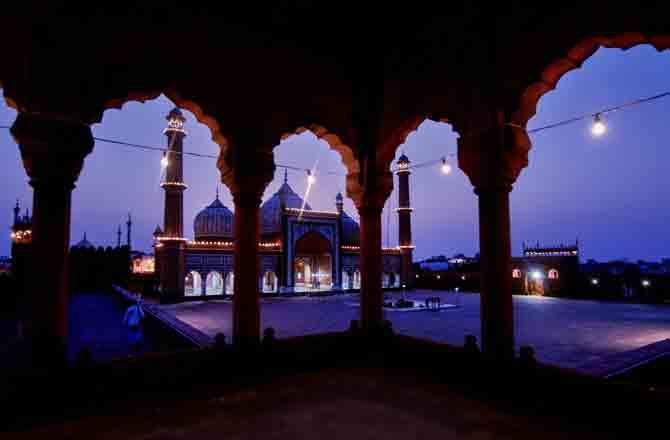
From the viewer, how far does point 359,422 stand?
308 centimetres

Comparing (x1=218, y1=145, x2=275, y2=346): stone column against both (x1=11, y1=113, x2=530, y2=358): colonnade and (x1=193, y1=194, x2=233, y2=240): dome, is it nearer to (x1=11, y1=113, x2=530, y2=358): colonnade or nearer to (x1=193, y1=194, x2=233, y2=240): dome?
(x1=11, y1=113, x2=530, y2=358): colonnade

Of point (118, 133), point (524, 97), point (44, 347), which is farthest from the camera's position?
point (118, 133)

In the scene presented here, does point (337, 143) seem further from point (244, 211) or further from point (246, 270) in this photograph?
point (246, 270)

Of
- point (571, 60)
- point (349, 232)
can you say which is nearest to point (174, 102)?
point (571, 60)

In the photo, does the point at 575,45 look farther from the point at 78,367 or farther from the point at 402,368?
the point at 78,367

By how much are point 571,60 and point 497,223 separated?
1580 millimetres

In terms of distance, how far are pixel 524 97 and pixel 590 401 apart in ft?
8.84

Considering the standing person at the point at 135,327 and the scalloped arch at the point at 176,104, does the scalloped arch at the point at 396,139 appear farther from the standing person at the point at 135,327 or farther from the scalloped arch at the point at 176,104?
the standing person at the point at 135,327

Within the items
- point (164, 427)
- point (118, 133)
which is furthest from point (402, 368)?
point (118, 133)

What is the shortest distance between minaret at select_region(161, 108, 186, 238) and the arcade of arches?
600 inches

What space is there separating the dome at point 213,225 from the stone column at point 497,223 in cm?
2361

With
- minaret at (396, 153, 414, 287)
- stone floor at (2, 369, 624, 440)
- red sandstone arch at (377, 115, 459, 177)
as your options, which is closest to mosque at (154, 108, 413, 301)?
minaret at (396, 153, 414, 287)

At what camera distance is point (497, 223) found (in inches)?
151

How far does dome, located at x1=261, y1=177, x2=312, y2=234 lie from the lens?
2777 centimetres
